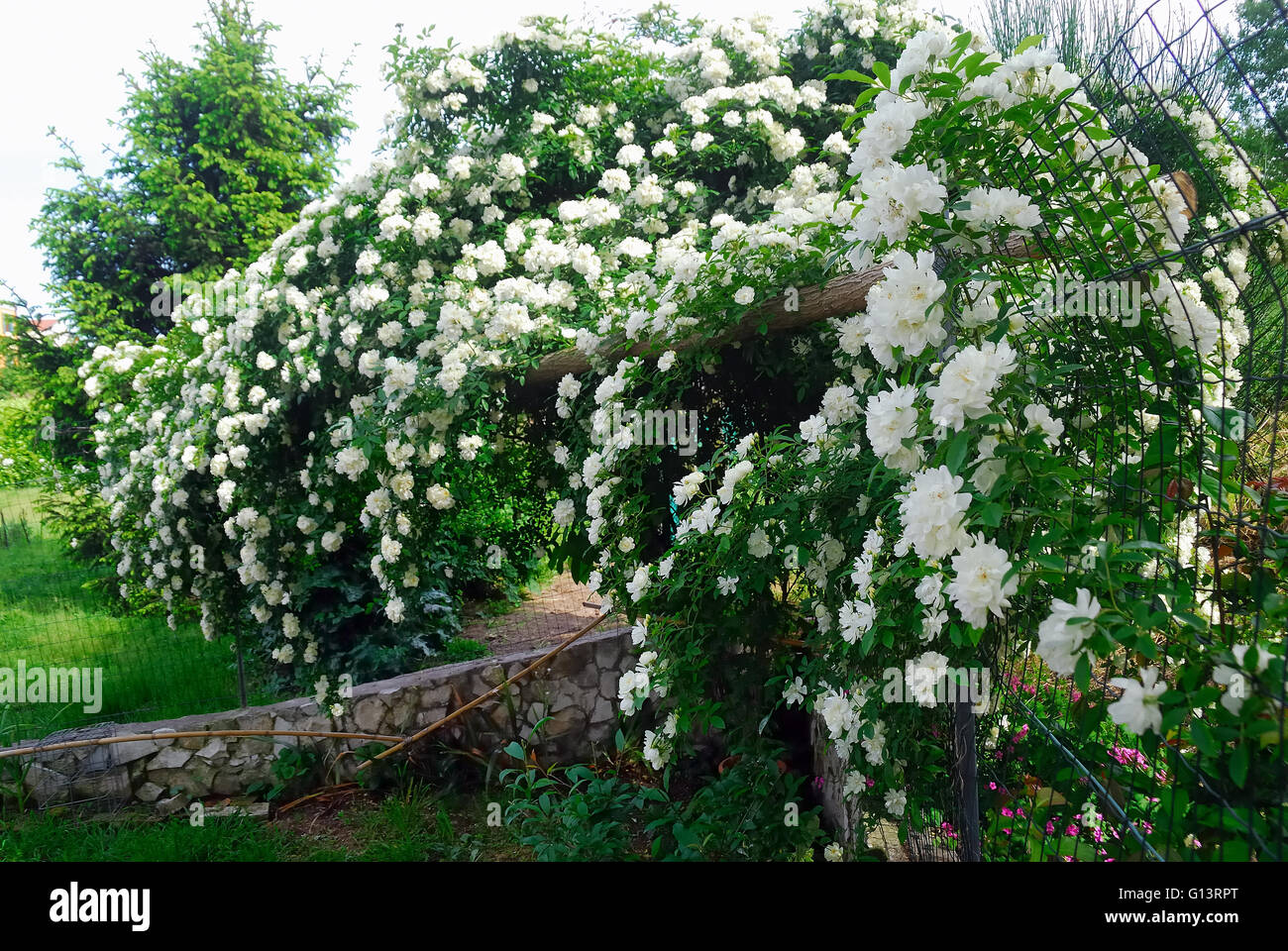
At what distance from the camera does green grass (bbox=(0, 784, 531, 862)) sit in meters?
3.12

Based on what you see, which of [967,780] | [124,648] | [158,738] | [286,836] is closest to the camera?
[967,780]

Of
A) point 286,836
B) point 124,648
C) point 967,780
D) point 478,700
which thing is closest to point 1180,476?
point 967,780

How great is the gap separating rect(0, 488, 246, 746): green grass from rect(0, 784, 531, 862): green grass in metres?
1.08

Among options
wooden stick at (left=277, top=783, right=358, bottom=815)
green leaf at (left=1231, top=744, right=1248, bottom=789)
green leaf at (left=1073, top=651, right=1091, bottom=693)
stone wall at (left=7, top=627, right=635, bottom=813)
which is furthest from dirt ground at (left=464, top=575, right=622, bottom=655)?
green leaf at (left=1231, top=744, right=1248, bottom=789)

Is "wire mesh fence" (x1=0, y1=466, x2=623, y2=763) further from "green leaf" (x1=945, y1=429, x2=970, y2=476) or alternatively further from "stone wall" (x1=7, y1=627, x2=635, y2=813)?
"green leaf" (x1=945, y1=429, x2=970, y2=476)

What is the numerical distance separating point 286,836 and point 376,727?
0.60 metres

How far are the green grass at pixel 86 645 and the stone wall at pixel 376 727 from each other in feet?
2.65

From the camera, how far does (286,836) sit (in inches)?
133

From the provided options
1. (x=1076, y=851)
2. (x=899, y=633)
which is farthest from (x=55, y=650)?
(x=1076, y=851)

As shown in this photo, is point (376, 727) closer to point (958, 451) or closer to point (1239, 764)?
point (958, 451)

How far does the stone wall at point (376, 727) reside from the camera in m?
3.71

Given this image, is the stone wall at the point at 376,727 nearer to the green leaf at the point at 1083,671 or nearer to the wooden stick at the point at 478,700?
the wooden stick at the point at 478,700

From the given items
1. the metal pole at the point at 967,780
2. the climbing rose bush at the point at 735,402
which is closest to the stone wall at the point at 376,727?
the climbing rose bush at the point at 735,402
